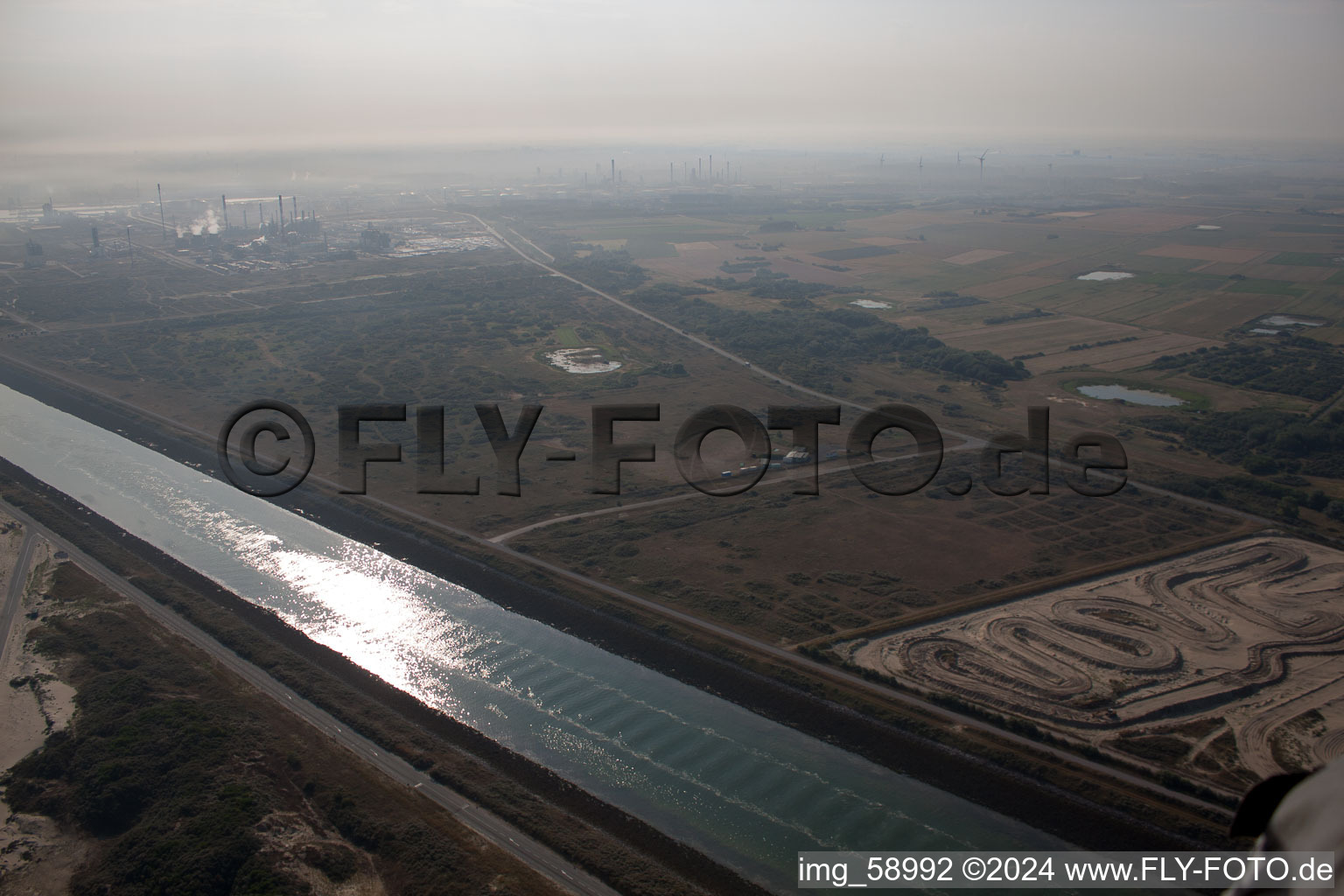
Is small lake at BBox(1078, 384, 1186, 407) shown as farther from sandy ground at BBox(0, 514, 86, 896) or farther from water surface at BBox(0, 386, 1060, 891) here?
sandy ground at BBox(0, 514, 86, 896)

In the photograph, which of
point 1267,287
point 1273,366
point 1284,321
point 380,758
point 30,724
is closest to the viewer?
point 380,758

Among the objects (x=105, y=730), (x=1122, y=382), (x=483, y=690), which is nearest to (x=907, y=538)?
(x=483, y=690)

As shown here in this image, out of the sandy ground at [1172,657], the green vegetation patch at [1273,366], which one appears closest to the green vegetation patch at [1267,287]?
the green vegetation patch at [1273,366]

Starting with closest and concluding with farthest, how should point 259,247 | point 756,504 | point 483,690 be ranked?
point 483,690 < point 756,504 < point 259,247

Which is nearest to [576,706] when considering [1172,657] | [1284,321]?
[1172,657]

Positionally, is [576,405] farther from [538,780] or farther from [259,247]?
[259,247]

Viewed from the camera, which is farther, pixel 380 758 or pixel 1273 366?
pixel 1273 366

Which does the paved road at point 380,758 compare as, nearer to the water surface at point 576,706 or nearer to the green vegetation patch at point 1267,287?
the water surface at point 576,706

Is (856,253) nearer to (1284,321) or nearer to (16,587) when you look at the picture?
(1284,321)
